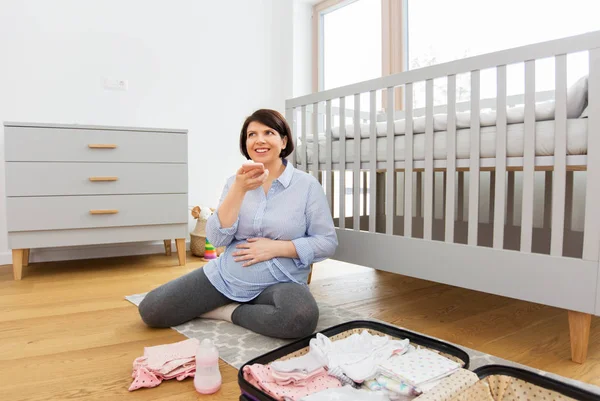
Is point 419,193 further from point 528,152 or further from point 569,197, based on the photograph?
point 528,152

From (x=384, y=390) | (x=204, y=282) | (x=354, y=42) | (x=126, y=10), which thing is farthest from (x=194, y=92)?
(x=384, y=390)

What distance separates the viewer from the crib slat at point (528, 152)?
3.89 ft

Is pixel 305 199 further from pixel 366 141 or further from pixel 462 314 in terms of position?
pixel 462 314

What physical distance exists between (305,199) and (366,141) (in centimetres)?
39

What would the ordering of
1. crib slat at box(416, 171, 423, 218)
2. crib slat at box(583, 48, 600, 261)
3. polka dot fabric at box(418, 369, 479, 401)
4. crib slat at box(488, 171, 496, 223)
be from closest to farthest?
polka dot fabric at box(418, 369, 479, 401)
crib slat at box(583, 48, 600, 261)
crib slat at box(488, 171, 496, 223)
crib slat at box(416, 171, 423, 218)

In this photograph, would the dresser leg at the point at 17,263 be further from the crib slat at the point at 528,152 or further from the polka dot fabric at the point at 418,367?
the crib slat at the point at 528,152

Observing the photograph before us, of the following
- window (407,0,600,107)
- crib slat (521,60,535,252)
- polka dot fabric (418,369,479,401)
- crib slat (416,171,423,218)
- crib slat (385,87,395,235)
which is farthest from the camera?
crib slat (416,171,423,218)

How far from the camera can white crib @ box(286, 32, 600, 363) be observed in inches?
43.8

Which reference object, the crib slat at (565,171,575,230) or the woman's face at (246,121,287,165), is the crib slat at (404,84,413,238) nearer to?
the woman's face at (246,121,287,165)

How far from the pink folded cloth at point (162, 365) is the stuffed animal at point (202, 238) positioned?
149cm

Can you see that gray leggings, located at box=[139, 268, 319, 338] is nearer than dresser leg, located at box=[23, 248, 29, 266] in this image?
Yes

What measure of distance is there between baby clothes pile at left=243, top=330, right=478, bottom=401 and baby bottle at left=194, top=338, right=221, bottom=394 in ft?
0.42

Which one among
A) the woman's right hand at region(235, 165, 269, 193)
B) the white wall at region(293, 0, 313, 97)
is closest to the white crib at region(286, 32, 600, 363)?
the woman's right hand at region(235, 165, 269, 193)

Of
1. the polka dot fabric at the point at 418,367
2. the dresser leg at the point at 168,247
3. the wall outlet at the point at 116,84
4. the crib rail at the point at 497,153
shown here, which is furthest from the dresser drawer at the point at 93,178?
the polka dot fabric at the point at 418,367
